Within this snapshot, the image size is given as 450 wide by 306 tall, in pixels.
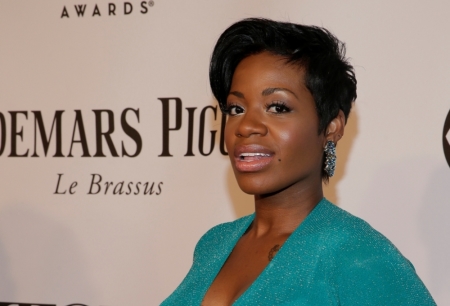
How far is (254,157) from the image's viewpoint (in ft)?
3.95

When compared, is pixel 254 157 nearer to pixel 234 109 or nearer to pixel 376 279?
pixel 234 109

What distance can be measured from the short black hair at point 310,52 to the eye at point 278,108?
54 mm

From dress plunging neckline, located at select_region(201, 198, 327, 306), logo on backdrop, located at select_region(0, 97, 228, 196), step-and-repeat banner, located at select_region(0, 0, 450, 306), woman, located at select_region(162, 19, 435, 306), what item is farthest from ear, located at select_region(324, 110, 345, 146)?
logo on backdrop, located at select_region(0, 97, 228, 196)

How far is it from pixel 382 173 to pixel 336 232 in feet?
2.39

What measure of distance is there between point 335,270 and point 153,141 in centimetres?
106

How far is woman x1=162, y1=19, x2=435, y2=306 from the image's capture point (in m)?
1.10

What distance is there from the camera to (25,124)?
2.19 meters

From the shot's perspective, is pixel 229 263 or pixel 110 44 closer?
pixel 229 263

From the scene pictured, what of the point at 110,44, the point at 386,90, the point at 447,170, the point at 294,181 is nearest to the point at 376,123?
the point at 386,90

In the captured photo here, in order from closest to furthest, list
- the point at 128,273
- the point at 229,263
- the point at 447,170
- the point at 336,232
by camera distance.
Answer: the point at 336,232 < the point at 229,263 < the point at 447,170 < the point at 128,273

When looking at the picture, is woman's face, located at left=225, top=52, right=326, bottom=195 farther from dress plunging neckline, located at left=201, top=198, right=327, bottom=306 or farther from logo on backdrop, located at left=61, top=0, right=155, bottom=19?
logo on backdrop, located at left=61, top=0, right=155, bottom=19

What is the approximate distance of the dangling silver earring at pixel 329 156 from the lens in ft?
4.12

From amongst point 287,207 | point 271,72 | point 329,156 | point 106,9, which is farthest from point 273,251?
point 106,9

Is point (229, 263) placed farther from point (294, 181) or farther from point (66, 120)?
point (66, 120)
